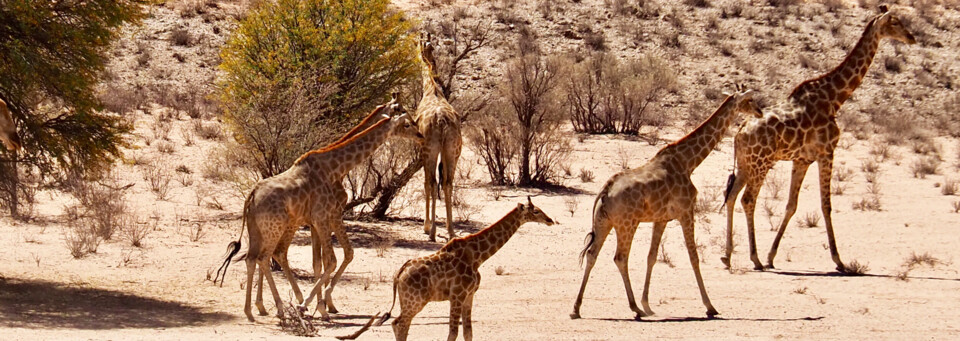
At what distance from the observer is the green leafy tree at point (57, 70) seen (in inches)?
511

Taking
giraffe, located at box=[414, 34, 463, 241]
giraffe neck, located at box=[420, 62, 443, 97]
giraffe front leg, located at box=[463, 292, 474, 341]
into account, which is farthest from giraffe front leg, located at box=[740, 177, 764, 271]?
giraffe front leg, located at box=[463, 292, 474, 341]

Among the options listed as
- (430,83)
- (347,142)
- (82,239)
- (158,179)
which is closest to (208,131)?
(158,179)

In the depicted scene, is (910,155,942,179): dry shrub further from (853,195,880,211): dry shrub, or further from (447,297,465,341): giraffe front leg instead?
(447,297,465,341): giraffe front leg

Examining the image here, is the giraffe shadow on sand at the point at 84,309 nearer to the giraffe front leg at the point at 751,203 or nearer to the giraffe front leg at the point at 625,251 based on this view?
the giraffe front leg at the point at 625,251

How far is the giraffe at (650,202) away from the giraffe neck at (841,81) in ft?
11.0

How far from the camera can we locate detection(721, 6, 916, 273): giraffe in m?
15.2

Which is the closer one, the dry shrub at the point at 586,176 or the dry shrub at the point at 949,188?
the dry shrub at the point at 949,188

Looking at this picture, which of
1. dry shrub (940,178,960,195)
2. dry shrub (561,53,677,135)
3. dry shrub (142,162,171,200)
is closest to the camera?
dry shrub (142,162,171,200)

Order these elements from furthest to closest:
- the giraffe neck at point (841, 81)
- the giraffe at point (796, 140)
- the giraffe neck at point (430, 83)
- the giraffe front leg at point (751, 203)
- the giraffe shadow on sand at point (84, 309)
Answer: the giraffe neck at point (430, 83)
the giraffe neck at point (841, 81)
the giraffe front leg at point (751, 203)
the giraffe at point (796, 140)
the giraffe shadow on sand at point (84, 309)

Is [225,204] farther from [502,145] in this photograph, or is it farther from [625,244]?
[625,244]

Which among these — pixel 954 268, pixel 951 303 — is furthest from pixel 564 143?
pixel 951 303

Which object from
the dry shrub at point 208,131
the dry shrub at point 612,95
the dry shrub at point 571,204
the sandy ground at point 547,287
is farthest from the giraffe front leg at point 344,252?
the dry shrub at point 612,95

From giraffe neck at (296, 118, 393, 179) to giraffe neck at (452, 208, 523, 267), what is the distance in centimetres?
230

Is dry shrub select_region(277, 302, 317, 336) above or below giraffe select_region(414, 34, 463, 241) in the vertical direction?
below
